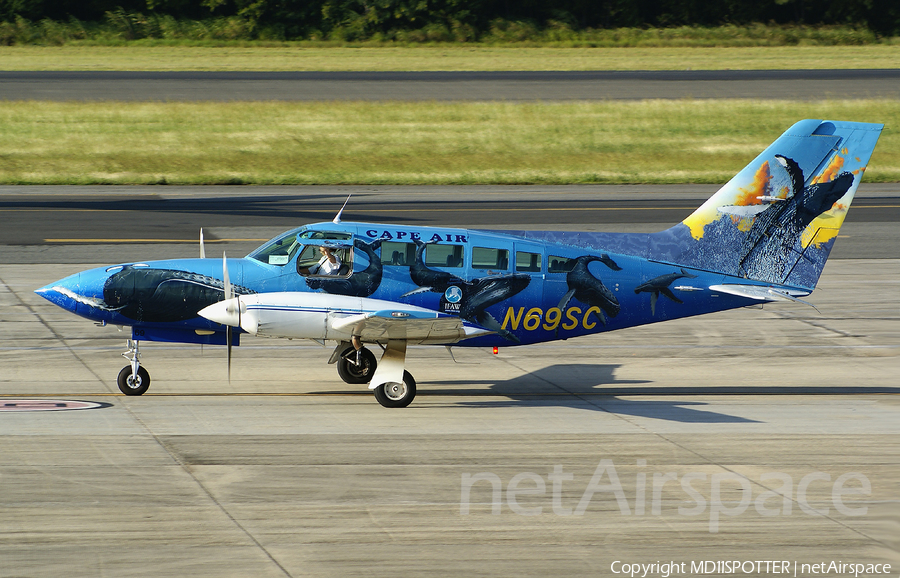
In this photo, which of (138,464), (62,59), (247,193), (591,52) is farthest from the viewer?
(591,52)

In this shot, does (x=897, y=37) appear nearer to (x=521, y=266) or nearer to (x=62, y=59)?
(x=62, y=59)

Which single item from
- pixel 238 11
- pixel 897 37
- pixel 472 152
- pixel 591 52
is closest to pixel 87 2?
pixel 238 11

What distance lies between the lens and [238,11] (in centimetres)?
8919

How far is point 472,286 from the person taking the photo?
1460cm

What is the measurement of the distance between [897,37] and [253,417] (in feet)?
305

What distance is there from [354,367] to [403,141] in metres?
32.9

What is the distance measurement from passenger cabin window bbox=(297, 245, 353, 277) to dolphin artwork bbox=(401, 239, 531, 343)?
947 mm

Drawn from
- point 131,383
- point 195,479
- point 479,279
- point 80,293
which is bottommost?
point 131,383

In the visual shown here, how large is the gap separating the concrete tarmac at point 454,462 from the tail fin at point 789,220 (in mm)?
2156
